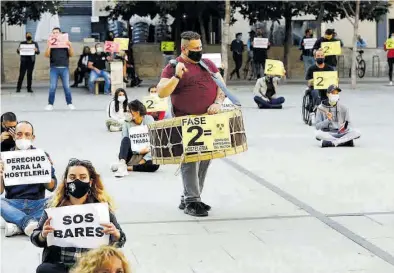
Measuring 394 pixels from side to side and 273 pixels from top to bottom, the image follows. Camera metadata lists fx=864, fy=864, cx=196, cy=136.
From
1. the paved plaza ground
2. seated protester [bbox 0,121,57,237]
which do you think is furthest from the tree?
seated protester [bbox 0,121,57,237]

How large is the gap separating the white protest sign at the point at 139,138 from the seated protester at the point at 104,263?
6986mm

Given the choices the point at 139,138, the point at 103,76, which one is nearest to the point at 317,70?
the point at 139,138

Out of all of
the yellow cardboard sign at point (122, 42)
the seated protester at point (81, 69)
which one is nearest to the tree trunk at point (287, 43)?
the yellow cardboard sign at point (122, 42)

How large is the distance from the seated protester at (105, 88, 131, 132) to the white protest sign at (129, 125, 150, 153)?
4229 millimetres

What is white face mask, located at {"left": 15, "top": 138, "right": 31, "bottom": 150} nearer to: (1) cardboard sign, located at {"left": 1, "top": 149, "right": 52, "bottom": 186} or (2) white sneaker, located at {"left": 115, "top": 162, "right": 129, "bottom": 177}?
(1) cardboard sign, located at {"left": 1, "top": 149, "right": 52, "bottom": 186}

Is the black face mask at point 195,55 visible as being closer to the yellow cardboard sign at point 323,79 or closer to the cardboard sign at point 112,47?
the yellow cardboard sign at point 323,79

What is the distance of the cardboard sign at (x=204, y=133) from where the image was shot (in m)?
7.57

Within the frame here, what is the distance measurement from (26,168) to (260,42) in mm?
22026

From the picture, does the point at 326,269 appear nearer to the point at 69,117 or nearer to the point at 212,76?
the point at 212,76

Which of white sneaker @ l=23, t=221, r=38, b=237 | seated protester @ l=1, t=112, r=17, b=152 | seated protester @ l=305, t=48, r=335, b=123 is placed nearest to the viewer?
white sneaker @ l=23, t=221, r=38, b=237

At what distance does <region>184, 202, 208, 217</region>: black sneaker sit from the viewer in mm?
8102

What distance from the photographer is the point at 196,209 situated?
8109 millimetres

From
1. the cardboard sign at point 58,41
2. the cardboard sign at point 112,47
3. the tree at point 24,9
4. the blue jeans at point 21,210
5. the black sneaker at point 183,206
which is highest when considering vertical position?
the tree at point 24,9

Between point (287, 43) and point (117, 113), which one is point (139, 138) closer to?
point (117, 113)
